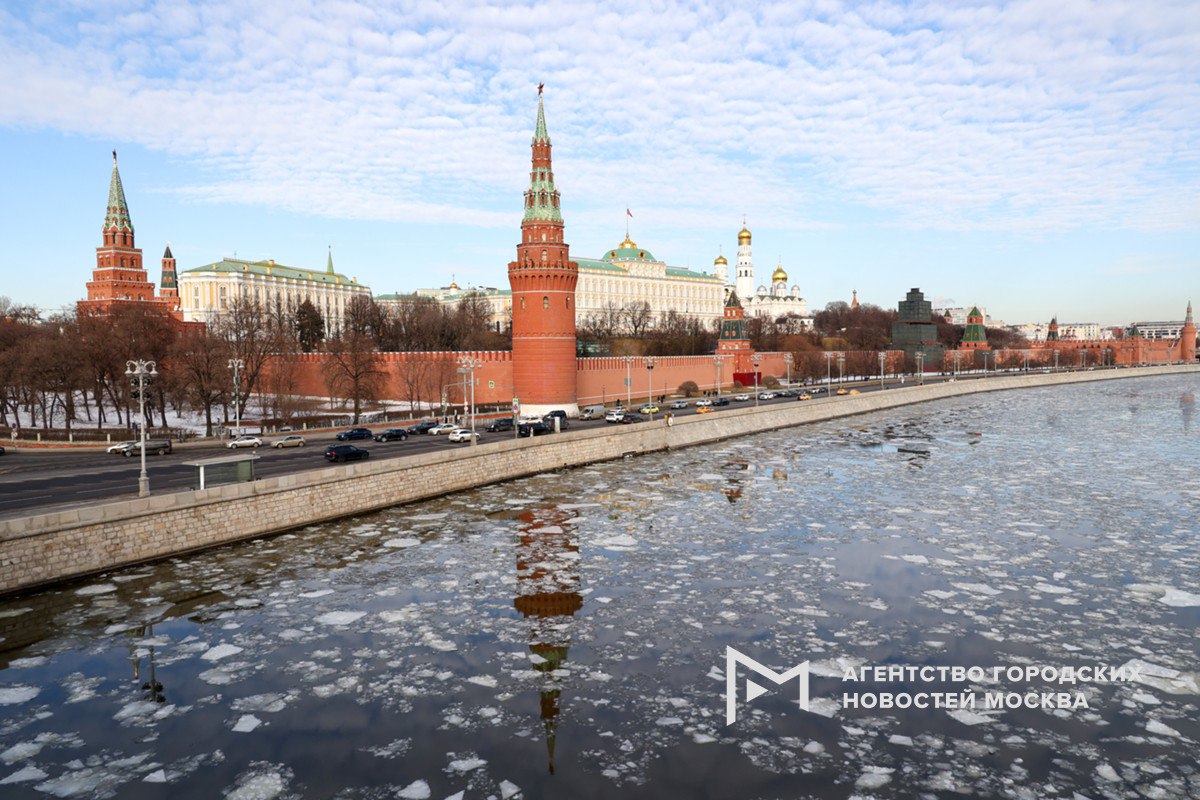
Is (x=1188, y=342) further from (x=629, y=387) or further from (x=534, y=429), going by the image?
(x=534, y=429)

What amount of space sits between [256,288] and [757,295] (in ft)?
392

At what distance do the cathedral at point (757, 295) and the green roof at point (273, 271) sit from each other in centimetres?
7621

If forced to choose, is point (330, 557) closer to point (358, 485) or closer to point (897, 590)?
point (358, 485)

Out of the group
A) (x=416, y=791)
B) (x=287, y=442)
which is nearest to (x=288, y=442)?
(x=287, y=442)

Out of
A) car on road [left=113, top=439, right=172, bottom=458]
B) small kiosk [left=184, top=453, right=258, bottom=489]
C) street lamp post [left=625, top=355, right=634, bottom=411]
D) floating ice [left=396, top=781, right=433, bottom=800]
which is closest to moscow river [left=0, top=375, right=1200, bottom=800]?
floating ice [left=396, top=781, right=433, bottom=800]

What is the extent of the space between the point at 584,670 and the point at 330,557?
459 inches

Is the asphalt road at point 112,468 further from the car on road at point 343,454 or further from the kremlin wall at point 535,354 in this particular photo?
the kremlin wall at point 535,354

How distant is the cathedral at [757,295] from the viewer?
547 feet

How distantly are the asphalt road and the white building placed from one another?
64.2 metres

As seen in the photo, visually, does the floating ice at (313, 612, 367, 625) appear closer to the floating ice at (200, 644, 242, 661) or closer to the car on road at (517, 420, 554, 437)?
the floating ice at (200, 644, 242, 661)

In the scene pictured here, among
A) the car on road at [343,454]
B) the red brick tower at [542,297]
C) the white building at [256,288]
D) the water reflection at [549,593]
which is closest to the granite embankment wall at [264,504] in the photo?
the car on road at [343,454]

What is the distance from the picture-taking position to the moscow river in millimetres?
11250

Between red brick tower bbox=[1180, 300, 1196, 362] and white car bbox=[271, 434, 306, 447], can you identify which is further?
red brick tower bbox=[1180, 300, 1196, 362]

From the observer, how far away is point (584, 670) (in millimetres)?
14805
